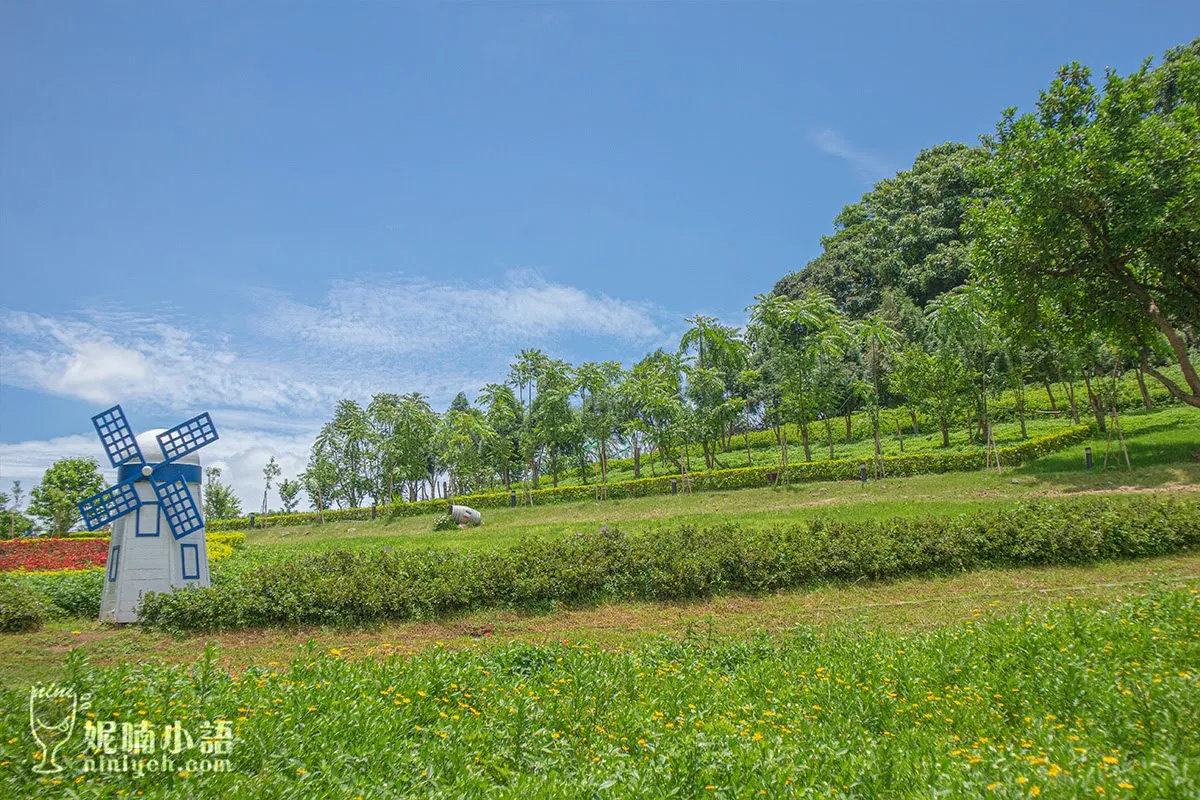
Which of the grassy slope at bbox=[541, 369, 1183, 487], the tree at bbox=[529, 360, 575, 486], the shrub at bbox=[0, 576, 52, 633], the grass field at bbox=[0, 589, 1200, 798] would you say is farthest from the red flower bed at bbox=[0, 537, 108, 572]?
the grassy slope at bbox=[541, 369, 1183, 487]

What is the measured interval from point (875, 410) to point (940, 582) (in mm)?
21807

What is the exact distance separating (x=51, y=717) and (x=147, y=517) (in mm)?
10825

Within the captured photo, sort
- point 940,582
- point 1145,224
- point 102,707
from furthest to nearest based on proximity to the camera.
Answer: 1. point 1145,224
2. point 940,582
3. point 102,707

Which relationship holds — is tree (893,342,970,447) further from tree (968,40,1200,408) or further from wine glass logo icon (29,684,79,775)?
wine glass logo icon (29,684,79,775)

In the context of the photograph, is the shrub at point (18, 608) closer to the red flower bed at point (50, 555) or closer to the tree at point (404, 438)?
the red flower bed at point (50, 555)

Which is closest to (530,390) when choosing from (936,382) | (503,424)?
(503,424)

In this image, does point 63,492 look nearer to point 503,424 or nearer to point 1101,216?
point 503,424

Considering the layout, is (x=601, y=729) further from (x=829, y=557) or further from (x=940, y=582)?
(x=940, y=582)

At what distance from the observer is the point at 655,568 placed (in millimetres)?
12516

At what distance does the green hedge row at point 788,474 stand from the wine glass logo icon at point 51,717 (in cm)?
2716

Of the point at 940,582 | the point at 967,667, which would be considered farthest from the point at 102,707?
the point at 940,582

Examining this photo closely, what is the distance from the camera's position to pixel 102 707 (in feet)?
16.5

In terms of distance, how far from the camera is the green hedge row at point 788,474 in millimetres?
25984

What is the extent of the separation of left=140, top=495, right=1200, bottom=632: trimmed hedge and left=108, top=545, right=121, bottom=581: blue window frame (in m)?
2.00
